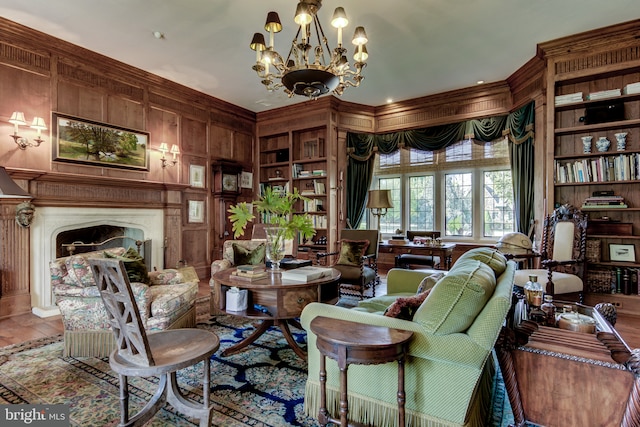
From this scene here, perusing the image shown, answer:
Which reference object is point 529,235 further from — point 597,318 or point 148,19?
point 148,19

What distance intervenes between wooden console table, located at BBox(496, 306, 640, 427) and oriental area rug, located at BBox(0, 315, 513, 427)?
27cm

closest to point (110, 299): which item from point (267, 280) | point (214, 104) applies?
point (267, 280)

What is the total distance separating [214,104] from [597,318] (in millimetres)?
5713

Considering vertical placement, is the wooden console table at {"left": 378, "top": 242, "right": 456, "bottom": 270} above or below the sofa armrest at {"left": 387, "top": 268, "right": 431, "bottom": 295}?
above

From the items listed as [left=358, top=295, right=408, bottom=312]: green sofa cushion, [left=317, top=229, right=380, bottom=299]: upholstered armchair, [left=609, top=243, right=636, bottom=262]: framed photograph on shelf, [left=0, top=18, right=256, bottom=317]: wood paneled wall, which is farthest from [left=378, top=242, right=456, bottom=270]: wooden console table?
[left=0, top=18, right=256, bottom=317]: wood paneled wall

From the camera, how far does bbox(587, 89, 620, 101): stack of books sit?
3653 millimetres

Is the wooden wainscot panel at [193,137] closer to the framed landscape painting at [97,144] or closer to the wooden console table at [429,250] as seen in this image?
the framed landscape painting at [97,144]

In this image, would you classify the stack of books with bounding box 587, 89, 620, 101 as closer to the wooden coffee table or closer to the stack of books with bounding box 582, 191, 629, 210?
the stack of books with bounding box 582, 191, 629, 210

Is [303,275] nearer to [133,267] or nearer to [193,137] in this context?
[133,267]

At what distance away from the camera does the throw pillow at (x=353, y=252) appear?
13.2 feet

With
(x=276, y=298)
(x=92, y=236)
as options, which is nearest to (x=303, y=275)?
(x=276, y=298)

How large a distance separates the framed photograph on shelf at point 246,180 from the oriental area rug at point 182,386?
12.9ft

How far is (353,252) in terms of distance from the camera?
4.09 metres

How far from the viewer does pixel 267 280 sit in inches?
99.7
